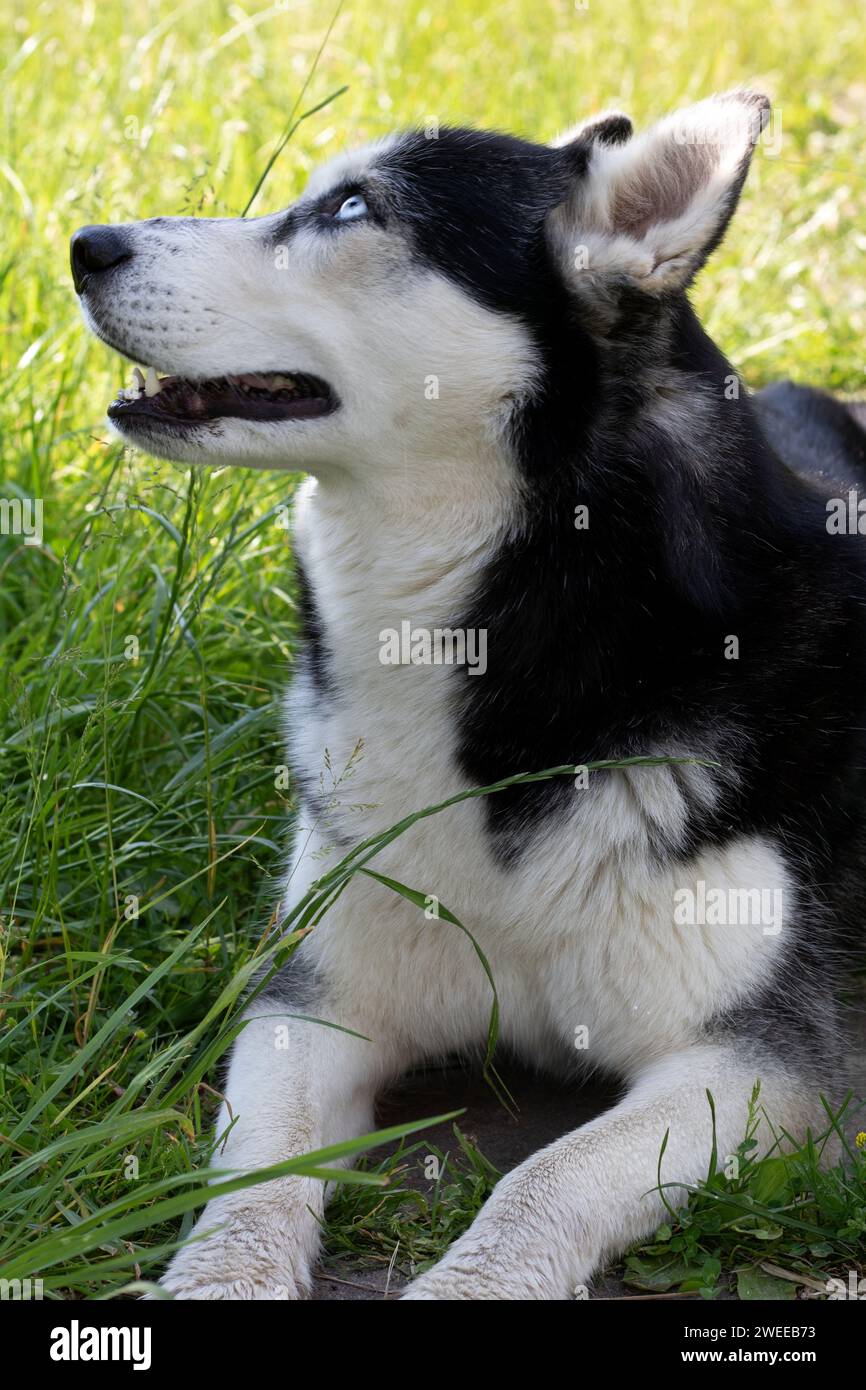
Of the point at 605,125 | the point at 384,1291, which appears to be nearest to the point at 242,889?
the point at 384,1291

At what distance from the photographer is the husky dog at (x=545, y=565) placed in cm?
263

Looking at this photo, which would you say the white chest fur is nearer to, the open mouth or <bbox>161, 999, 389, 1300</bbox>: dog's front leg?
<bbox>161, 999, 389, 1300</bbox>: dog's front leg

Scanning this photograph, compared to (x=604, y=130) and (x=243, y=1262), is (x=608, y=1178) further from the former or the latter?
(x=604, y=130)

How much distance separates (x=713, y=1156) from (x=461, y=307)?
1.56m

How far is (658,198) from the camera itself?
2615 mm

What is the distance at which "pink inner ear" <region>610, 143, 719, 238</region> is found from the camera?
2.52 m

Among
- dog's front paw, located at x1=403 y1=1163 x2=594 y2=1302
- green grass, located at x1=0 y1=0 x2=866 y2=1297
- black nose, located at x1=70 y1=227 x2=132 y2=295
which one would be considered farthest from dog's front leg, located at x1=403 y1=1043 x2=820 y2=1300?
black nose, located at x1=70 y1=227 x2=132 y2=295

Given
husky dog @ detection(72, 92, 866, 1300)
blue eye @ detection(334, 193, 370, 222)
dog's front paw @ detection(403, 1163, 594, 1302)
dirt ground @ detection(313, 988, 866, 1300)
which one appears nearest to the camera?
dog's front paw @ detection(403, 1163, 594, 1302)

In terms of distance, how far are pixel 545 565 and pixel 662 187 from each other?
2.30 feet

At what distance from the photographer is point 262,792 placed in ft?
11.8

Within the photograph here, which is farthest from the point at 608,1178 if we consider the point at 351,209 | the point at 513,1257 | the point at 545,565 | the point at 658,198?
the point at 351,209

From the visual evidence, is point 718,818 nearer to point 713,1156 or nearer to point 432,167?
point 713,1156

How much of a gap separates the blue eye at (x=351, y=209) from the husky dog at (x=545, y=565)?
0.01 m

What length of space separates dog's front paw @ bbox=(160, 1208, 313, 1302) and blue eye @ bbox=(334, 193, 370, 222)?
179 centimetres
